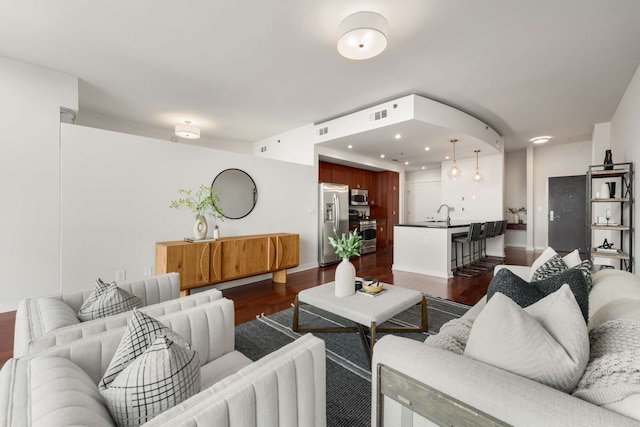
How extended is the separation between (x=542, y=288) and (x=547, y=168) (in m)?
7.84

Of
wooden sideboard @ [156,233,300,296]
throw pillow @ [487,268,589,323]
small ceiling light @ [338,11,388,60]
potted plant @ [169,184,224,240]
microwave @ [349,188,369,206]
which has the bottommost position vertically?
wooden sideboard @ [156,233,300,296]

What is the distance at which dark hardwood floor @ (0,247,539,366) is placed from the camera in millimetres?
2951

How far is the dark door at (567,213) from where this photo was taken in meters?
6.64

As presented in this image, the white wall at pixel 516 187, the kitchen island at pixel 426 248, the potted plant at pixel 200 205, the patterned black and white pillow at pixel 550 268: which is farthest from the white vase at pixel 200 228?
the white wall at pixel 516 187

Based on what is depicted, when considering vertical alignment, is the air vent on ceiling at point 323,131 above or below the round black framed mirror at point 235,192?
above

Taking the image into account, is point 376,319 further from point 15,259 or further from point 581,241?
point 581,241

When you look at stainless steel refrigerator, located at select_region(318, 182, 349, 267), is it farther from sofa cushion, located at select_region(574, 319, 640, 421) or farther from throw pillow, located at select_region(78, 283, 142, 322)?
sofa cushion, located at select_region(574, 319, 640, 421)

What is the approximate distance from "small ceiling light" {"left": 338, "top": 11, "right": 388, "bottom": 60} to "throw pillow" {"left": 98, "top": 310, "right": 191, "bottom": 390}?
99.3 inches

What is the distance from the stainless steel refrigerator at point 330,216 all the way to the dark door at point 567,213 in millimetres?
5480

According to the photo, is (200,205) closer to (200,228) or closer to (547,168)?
(200,228)

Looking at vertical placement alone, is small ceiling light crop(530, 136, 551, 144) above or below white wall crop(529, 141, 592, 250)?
above

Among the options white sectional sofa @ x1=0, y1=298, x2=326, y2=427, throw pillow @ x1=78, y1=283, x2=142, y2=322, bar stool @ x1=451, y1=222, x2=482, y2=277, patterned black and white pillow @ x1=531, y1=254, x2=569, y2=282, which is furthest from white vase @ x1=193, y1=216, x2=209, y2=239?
bar stool @ x1=451, y1=222, x2=482, y2=277

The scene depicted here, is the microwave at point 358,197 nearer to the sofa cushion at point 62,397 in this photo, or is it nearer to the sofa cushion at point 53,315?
the sofa cushion at point 53,315

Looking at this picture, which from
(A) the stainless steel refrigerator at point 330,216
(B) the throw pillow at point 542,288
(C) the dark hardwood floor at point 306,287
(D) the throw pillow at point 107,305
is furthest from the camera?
(A) the stainless steel refrigerator at point 330,216
